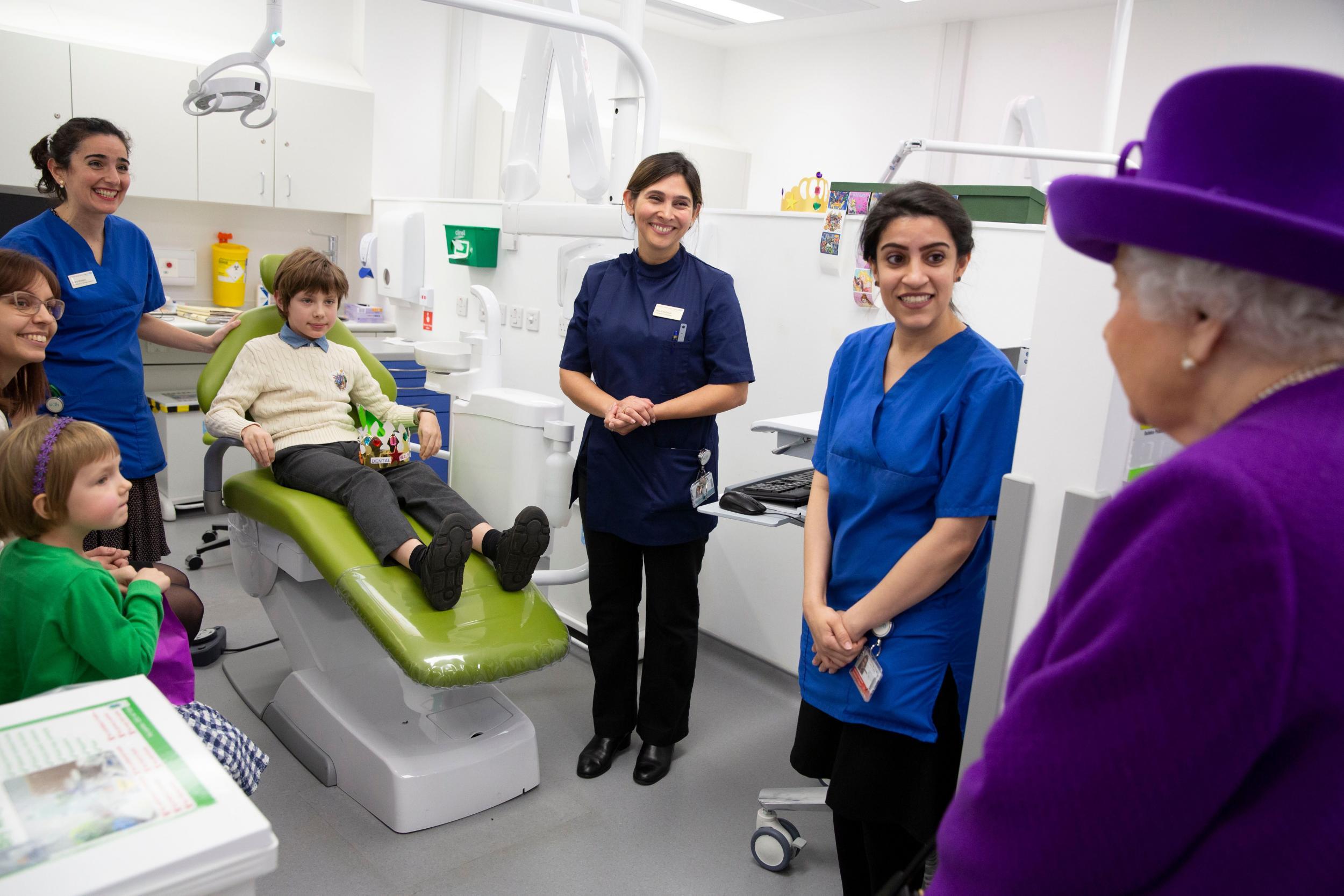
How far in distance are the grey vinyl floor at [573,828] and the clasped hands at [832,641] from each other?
725 mm

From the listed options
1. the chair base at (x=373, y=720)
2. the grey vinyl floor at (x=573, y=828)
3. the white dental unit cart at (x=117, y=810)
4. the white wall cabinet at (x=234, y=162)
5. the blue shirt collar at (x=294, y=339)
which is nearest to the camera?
the white dental unit cart at (x=117, y=810)

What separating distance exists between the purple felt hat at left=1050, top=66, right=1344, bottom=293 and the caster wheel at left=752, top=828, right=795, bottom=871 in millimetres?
1767

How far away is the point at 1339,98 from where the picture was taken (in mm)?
605

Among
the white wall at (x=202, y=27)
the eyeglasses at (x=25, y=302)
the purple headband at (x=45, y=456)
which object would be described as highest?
the white wall at (x=202, y=27)

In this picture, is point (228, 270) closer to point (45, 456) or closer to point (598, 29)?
point (598, 29)

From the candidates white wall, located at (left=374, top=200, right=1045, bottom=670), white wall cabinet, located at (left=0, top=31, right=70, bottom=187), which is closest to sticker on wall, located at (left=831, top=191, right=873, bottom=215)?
white wall, located at (left=374, top=200, right=1045, bottom=670)

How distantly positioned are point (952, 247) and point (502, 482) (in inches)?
57.4

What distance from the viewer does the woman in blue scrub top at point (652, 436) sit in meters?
2.31

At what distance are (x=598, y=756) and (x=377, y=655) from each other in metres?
0.65

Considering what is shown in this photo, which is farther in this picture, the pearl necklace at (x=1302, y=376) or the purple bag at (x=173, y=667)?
the purple bag at (x=173, y=667)

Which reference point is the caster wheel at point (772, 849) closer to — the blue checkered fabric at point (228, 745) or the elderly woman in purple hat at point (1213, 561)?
the blue checkered fabric at point (228, 745)

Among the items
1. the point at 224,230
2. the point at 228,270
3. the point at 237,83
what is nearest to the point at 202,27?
the point at 224,230

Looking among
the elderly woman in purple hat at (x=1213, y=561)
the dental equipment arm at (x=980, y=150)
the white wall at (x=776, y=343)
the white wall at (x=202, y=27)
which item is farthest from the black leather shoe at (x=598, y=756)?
the white wall at (x=202, y=27)

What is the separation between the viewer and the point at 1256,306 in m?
0.61
